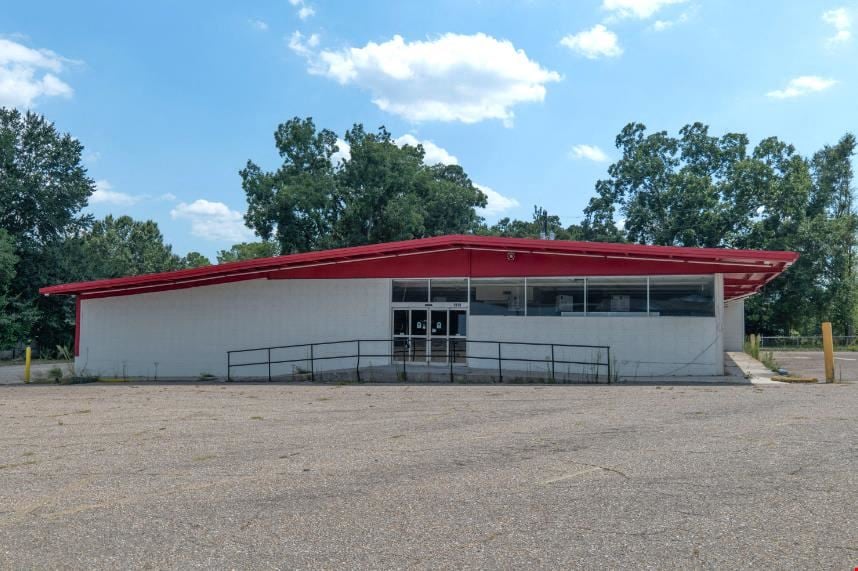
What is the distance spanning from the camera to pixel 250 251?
208ft

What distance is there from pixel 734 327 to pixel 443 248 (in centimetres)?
2252

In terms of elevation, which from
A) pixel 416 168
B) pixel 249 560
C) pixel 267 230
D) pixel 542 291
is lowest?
pixel 249 560

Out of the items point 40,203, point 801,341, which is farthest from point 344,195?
point 801,341

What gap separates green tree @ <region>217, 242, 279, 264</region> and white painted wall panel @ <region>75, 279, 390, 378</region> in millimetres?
36465

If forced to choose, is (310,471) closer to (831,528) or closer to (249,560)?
(249,560)

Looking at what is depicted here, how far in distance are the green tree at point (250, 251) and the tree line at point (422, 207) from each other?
1487cm

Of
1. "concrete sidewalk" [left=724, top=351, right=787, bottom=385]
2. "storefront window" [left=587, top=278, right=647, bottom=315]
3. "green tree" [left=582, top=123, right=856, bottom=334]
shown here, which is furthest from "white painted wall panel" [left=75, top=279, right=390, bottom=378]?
"green tree" [left=582, top=123, right=856, bottom=334]

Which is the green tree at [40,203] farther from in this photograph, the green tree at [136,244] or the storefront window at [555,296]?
the storefront window at [555,296]

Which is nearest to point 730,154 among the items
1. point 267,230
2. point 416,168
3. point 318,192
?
point 416,168

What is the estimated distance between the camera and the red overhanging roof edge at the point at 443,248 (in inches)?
654

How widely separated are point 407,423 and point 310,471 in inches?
128

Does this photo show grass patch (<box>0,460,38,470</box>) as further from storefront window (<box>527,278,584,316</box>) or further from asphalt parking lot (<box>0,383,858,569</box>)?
storefront window (<box>527,278,584,316</box>)

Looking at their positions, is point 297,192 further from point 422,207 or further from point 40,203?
point 40,203

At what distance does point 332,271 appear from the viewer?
20141 mm
